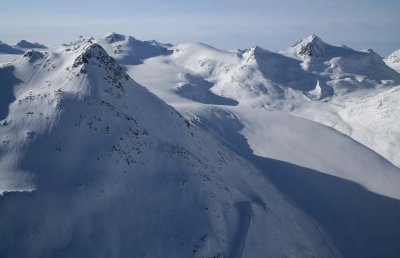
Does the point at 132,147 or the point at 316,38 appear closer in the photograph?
the point at 132,147

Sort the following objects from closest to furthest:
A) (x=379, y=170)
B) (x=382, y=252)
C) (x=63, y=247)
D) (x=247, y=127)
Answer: (x=63, y=247)
(x=382, y=252)
(x=379, y=170)
(x=247, y=127)

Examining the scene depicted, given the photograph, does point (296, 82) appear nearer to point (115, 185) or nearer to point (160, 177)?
point (160, 177)

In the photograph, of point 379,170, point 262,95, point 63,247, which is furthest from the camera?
point 262,95

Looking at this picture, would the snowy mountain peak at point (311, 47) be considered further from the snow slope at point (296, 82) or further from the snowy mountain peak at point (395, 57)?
the snowy mountain peak at point (395, 57)

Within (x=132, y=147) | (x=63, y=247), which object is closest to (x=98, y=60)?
(x=132, y=147)

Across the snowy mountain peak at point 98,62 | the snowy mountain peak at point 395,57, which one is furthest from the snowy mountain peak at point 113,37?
the snowy mountain peak at point 395,57

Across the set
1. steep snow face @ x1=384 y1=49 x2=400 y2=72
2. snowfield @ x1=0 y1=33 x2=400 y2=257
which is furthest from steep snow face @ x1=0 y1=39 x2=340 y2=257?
steep snow face @ x1=384 y1=49 x2=400 y2=72

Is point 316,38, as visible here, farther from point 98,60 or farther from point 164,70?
point 98,60
